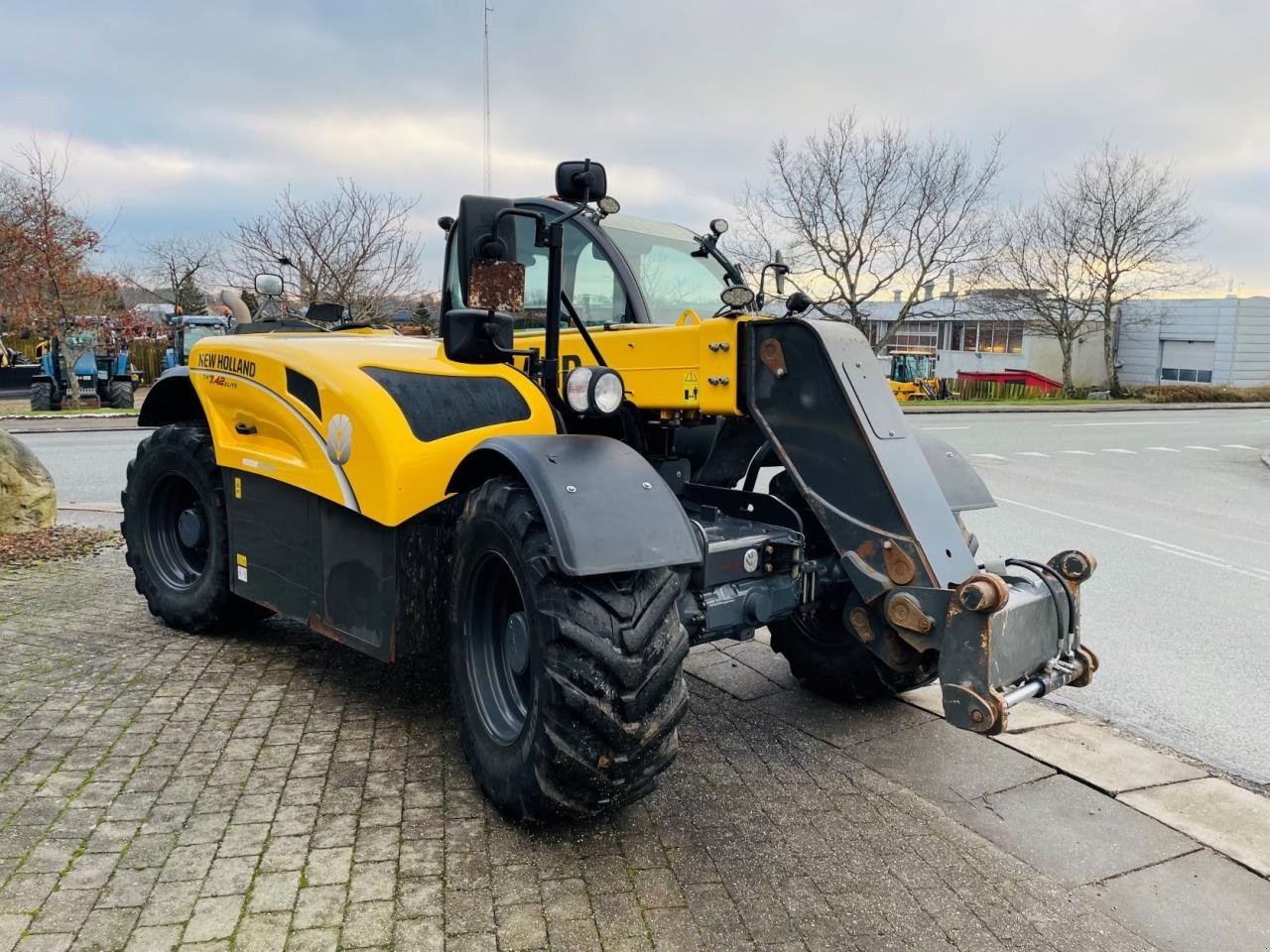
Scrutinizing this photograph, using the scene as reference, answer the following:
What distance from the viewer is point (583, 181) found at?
11.6ft

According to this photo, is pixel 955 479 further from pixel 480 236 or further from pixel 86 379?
pixel 86 379

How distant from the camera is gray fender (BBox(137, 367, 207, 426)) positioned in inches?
230

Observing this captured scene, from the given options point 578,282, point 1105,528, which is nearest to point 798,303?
point 578,282

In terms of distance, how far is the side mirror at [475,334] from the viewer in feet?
11.8

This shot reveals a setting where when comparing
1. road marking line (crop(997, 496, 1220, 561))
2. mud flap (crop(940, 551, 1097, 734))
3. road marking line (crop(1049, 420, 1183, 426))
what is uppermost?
mud flap (crop(940, 551, 1097, 734))

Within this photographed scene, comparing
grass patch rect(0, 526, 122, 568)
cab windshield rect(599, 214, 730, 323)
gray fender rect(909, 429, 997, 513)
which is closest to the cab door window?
cab windshield rect(599, 214, 730, 323)

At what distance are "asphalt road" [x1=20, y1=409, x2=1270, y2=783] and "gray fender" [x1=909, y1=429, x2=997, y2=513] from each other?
127 centimetres

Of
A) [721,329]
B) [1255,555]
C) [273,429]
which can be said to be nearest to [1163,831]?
[721,329]

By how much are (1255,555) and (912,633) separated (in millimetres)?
6703

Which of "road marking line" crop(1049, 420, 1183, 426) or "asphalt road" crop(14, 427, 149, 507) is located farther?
"road marking line" crop(1049, 420, 1183, 426)

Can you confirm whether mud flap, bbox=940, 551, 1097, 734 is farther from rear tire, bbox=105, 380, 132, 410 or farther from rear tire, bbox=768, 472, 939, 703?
rear tire, bbox=105, 380, 132, 410

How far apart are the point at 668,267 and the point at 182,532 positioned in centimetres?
311

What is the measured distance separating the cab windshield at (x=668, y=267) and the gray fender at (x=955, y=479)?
4.10 ft

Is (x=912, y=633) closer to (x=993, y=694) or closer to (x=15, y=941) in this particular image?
(x=993, y=694)
